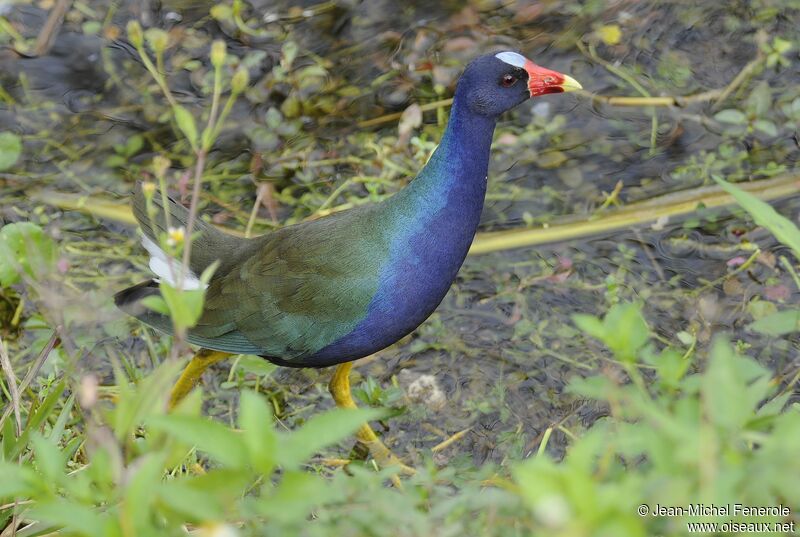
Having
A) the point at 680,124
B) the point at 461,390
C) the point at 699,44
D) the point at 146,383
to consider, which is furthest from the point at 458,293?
the point at 146,383

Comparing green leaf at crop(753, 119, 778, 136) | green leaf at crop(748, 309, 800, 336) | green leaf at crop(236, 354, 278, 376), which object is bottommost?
green leaf at crop(236, 354, 278, 376)

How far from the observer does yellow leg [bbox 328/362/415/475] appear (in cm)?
284

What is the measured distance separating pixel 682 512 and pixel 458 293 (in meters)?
1.98

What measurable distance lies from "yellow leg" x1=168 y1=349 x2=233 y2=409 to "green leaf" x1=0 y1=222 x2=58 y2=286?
1.74 ft

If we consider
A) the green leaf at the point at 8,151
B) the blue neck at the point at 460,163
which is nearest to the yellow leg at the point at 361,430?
the blue neck at the point at 460,163

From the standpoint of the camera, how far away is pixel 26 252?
2420 millimetres

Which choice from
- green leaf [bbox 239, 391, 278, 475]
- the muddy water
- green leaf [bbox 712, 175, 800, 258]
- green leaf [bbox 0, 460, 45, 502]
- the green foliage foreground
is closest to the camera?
the green foliage foreground

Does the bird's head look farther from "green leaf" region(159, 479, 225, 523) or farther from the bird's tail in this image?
"green leaf" region(159, 479, 225, 523)

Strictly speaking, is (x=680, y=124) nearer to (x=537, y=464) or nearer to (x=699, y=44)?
(x=699, y=44)

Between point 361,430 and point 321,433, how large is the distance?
4.89ft

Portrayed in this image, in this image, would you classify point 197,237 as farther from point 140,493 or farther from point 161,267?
point 140,493

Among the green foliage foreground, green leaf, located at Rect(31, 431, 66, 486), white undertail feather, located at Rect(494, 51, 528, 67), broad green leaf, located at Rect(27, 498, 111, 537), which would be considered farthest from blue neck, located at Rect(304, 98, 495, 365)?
broad green leaf, located at Rect(27, 498, 111, 537)

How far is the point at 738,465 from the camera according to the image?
1.26m

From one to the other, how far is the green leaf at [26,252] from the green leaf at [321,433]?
2.97 ft
